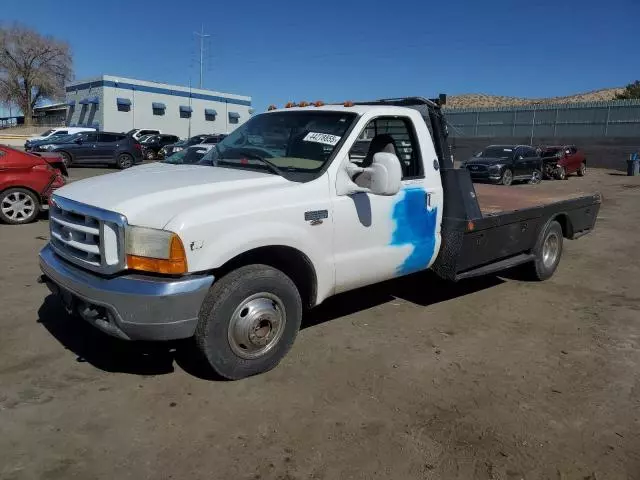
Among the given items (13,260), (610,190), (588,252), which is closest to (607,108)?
(610,190)

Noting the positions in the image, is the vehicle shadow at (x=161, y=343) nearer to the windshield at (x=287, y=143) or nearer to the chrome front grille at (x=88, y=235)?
the chrome front grille at (x=88, y=235)

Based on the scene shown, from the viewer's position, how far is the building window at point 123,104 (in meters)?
44.9

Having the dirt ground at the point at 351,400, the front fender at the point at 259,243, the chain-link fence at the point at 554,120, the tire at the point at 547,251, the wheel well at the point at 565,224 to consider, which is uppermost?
the chain-link fence at the point at 554,120

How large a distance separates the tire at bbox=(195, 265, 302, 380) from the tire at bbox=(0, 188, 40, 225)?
743 cm

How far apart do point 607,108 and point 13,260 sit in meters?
35.7

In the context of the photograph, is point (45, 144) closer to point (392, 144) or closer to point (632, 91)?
point (392, 144)

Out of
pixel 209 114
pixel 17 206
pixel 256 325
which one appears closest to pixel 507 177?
pixel 17 206

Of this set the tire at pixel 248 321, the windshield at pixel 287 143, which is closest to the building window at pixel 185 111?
the windshield at pixel 287 143

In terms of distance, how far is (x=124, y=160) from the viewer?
23734 millimetres

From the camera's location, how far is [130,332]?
10.9 ft

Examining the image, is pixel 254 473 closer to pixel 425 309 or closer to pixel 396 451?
pixel 396 451

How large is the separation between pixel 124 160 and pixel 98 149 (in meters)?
1.22

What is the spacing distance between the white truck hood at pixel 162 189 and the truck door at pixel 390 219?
2.27 ft

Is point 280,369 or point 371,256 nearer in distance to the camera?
point 280,369
